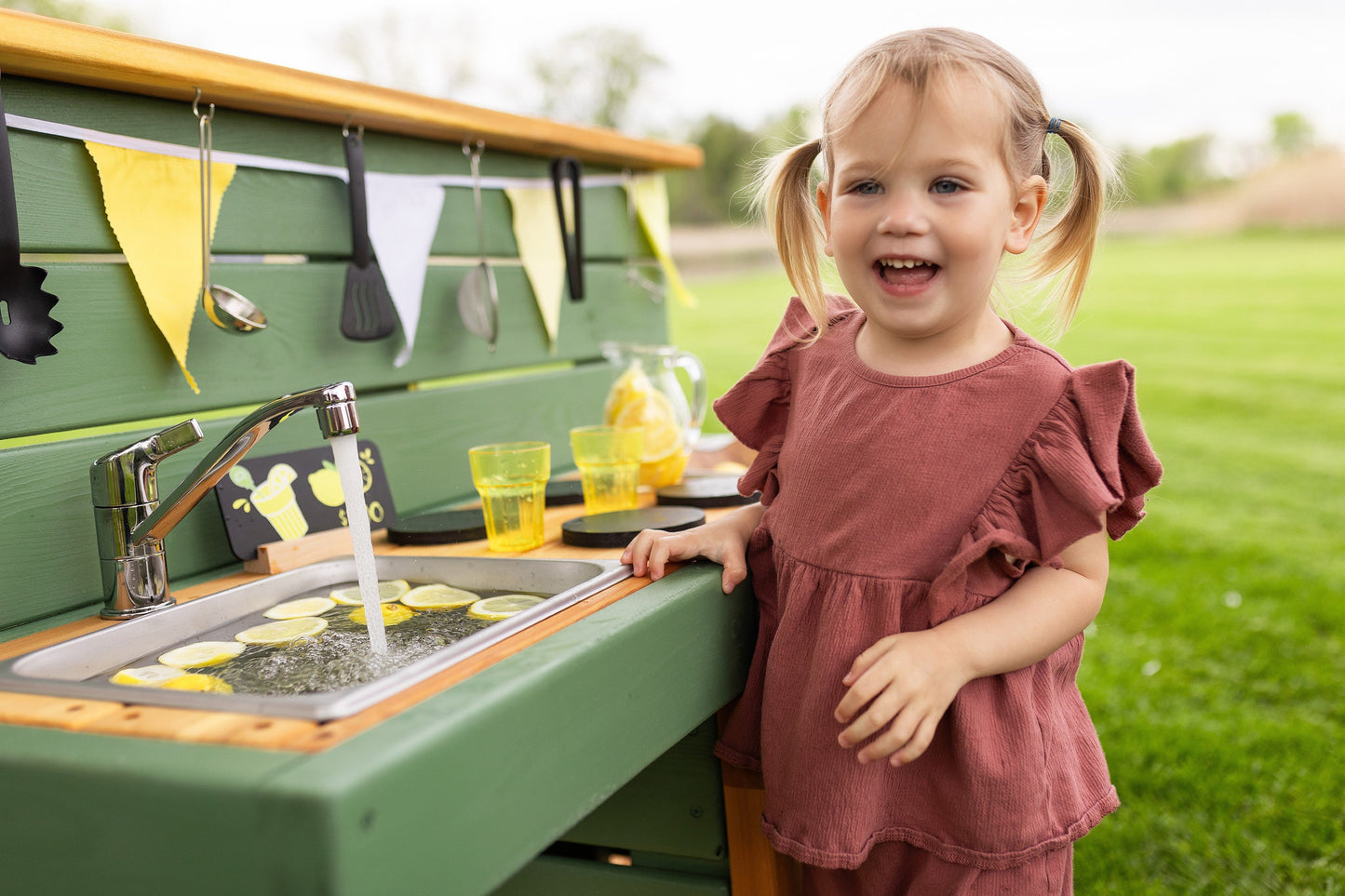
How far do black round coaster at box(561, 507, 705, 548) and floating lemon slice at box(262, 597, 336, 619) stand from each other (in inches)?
11.6

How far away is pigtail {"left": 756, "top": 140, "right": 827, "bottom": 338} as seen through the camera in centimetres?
133

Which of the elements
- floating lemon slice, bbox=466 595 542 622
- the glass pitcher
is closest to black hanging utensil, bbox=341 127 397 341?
the glass pitcher

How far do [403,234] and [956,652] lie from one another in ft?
3.32

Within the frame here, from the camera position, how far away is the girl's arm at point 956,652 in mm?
993

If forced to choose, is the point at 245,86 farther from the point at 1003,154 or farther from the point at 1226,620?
the point at 1226,620

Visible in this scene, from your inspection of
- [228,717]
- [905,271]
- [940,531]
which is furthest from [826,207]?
[228,717]

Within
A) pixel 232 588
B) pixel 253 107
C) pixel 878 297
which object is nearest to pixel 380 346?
pixel 253 107

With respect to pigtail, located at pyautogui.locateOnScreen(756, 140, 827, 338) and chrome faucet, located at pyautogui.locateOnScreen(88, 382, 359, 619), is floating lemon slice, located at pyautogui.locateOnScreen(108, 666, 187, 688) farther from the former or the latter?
pigtail, located at pyautogui.locateOnScreen(756, 140, 827, 338)

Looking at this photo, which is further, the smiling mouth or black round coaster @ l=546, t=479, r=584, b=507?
black round coaster @ l=546, t=479, r=584, b=507

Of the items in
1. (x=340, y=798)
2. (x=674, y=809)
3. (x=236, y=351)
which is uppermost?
(x=236, y=351)

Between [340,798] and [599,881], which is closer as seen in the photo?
[340,798]

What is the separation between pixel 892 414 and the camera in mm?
1138

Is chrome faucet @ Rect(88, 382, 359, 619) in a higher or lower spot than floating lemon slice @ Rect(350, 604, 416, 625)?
higher

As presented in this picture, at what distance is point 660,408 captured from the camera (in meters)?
1.71
